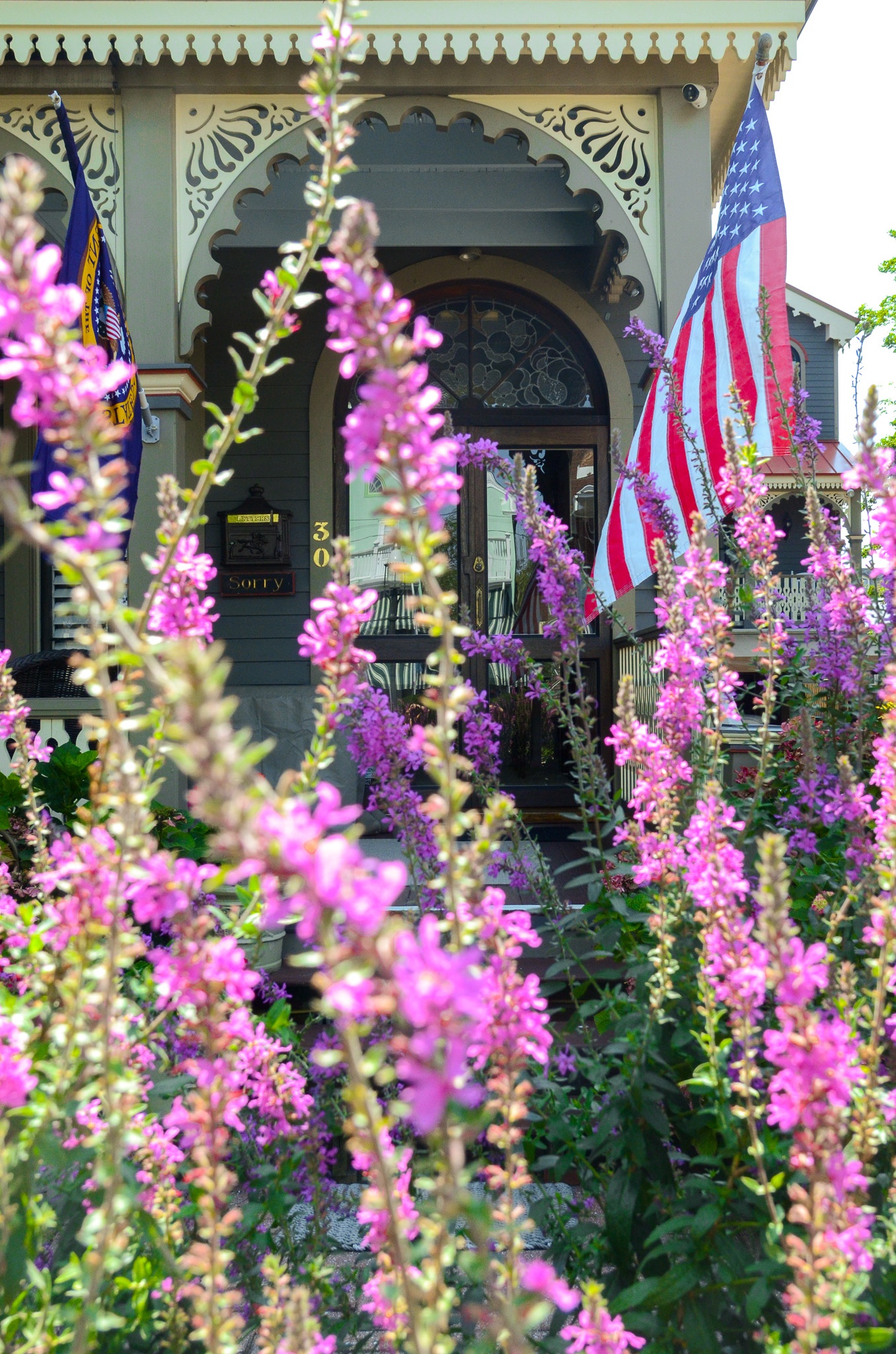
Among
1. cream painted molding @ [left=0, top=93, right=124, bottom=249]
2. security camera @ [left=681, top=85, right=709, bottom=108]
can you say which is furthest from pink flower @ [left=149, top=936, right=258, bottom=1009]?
Answer: security camera @ [left=681, top=85, right=709, bottom=108]

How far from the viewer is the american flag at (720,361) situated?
3961 mm

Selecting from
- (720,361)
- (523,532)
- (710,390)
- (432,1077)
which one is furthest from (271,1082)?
(523,532)

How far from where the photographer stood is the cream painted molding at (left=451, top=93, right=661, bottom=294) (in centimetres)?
525

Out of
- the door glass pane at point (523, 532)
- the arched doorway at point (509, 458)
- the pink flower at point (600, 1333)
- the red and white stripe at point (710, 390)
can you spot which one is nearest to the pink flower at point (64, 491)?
the pink flower at point (600, 1333)

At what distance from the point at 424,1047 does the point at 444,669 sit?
1.16 feet

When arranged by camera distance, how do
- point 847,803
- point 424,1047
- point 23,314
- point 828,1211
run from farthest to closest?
point 847,803 → point 828,1211 → point 23,314 → point 424,1047

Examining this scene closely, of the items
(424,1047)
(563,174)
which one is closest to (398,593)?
(563,174)

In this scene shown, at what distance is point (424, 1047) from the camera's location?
21.1 inches

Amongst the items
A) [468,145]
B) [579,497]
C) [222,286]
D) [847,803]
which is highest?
[468,145]

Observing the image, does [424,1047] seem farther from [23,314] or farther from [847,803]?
[847,803]

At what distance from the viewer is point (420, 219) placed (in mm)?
6180

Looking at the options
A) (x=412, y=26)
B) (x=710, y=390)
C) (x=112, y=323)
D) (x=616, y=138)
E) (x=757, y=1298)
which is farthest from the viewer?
(x=616, y=138)

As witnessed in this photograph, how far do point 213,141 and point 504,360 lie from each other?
8.30 ft

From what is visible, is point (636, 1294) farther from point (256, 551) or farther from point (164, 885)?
point (256, 551)
